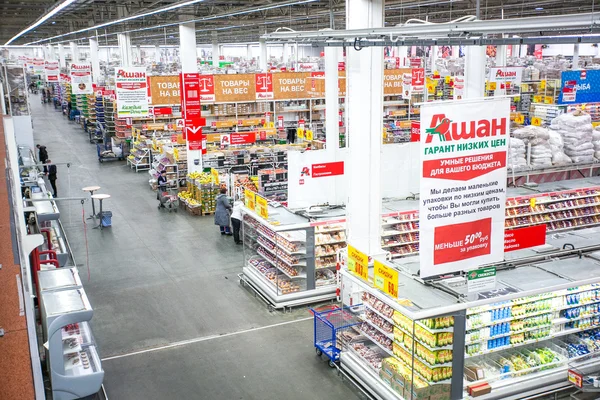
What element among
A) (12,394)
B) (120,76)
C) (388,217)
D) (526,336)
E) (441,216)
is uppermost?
(120,76)

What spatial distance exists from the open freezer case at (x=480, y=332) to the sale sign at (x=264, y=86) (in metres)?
13.1

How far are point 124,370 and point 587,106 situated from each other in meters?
17.0

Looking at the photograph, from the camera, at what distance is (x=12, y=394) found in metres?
1.77

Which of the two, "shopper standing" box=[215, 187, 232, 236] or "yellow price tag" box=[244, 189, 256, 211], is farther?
"shopper standing" box=[215, 187, 232, 236]

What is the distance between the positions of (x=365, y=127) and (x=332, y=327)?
3.09 m

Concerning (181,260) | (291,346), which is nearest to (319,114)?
(181,260)

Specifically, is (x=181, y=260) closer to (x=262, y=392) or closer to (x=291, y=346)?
(x=291, y=346)

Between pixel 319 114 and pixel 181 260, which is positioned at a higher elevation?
pixel 319 114

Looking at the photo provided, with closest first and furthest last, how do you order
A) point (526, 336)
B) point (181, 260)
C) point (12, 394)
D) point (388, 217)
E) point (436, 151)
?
1. point (12, 394)
2. point (436, 151)
3. point (526, 336)
4. point (388, 217)
5. point (181, 260)

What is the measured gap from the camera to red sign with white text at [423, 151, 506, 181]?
6.06 meters

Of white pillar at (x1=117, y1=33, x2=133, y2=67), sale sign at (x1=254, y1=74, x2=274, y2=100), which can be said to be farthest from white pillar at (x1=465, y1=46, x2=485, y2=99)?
white pillar at (x1=117, y1=33, x2=133, y2=67)

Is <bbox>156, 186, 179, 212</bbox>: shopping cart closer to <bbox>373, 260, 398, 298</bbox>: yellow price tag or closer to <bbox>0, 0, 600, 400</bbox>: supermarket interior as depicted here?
<bbox>0, 0, 600, 400</bbox>: supermarket interior

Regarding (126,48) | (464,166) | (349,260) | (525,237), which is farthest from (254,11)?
(464,166)

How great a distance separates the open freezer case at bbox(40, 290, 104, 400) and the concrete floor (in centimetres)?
70
